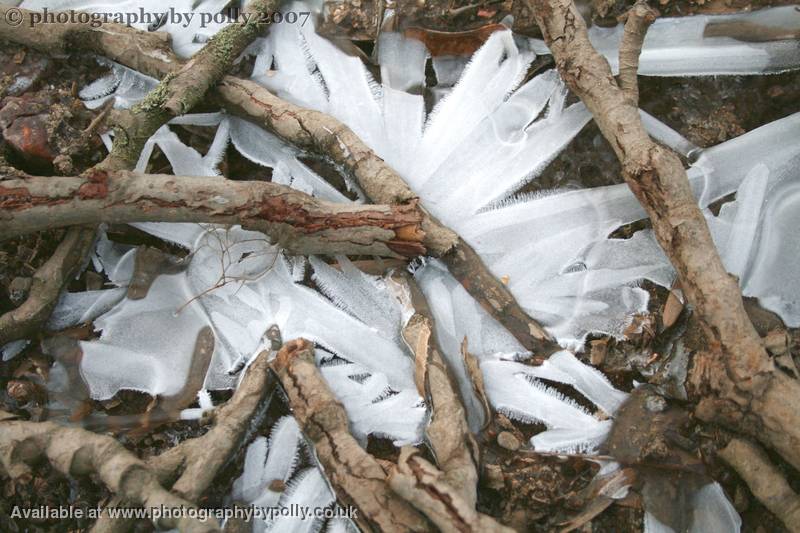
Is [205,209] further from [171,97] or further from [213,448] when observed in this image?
[213,448]

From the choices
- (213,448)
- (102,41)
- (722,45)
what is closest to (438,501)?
(213,448)

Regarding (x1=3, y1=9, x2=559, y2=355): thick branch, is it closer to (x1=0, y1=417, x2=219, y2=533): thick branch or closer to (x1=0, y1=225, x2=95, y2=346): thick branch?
(x1=0, y1=225, x2=95, y2=346): thick branch

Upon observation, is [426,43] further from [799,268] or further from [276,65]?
[799,268]

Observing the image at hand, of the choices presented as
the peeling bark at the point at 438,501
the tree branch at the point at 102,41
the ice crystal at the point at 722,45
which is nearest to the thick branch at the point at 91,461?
the peeling bark at the point at 438,501

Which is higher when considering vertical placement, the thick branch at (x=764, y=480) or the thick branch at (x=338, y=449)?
the thick branch at (x=764, y=480)

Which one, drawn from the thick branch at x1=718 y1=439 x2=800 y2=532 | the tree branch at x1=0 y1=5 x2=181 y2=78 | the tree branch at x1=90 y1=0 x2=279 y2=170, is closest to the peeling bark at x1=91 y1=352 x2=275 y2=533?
the tree branch at x1=90 y1=0 x2=279 y2=170

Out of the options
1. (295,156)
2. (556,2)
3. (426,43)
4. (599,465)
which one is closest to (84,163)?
(295,156)

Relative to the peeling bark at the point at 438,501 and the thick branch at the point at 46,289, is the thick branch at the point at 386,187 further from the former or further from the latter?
the thick branch at the point at 46,289
